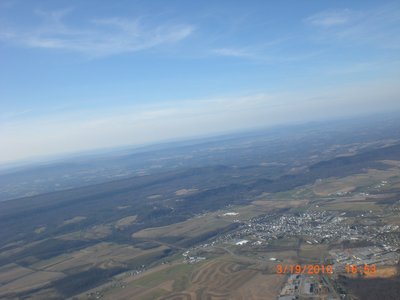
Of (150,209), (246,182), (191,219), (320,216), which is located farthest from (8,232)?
(320,216)
